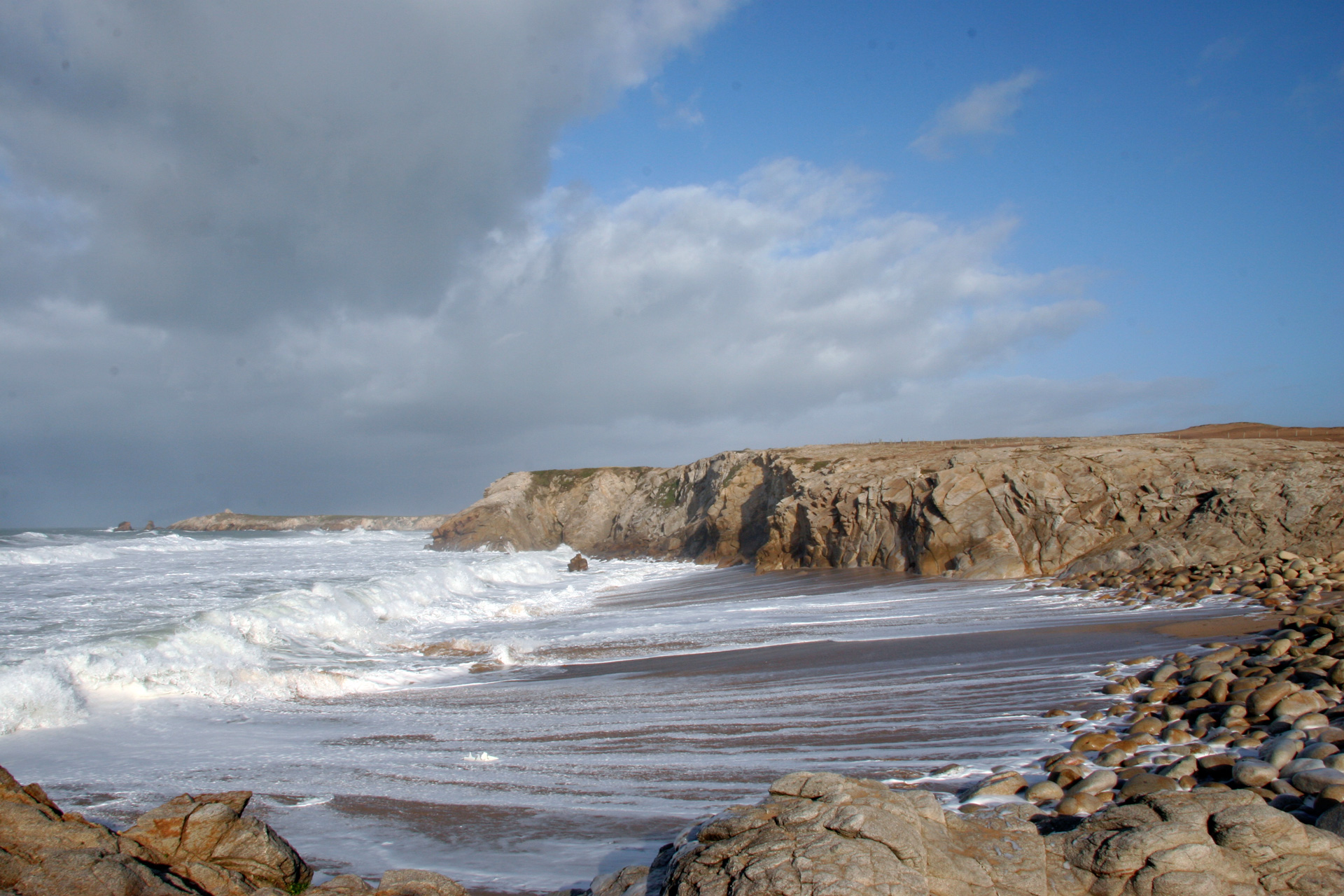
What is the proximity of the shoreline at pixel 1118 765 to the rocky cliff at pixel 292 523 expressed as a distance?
122 meters

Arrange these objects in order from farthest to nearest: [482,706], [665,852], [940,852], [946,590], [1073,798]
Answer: [946,590], [482,706], [1073,798], [665,852], [940,852]

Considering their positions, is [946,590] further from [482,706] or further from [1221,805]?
[1221,805]

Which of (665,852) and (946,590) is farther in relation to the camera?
(946,590)

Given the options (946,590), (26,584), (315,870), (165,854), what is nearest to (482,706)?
(315,870)

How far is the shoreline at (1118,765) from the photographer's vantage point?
416 cm

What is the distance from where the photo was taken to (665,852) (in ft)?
13.2

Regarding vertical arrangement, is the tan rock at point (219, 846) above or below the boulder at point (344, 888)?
above

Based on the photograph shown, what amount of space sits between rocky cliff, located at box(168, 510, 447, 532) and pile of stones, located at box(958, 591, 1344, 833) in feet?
401

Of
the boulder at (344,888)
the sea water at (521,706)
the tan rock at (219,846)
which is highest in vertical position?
the tan rock at (219,846)

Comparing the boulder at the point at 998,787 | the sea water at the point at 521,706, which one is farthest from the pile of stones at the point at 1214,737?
the sea water at the point at 521,706

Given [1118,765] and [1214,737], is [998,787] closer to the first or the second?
[1118,765]

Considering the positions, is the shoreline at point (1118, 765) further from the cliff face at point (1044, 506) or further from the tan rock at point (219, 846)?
the cliff face at point (1044, 506)

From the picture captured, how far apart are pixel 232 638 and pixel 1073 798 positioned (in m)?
13.2

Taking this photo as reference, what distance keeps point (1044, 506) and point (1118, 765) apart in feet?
54.0
